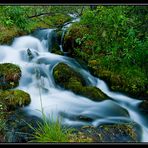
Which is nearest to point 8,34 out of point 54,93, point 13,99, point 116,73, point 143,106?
point 54,93

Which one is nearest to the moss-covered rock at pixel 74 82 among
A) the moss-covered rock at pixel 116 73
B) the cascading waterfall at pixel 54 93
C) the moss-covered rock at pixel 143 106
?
the cascading waterfall at pixel 54 93

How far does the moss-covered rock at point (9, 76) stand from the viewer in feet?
21.6

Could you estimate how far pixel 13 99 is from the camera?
5.78m

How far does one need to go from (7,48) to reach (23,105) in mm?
3260

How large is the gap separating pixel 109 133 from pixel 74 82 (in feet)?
6.76

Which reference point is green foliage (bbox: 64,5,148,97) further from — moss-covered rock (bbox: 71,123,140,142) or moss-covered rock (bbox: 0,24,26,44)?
moss-covered rock (bbox: 0,24,26,44)

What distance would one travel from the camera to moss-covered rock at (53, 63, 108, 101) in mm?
6645

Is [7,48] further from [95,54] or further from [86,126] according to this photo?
[86,126]

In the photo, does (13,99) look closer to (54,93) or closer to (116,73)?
(54,93)

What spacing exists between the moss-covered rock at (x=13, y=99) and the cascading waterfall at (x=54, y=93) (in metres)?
0.13

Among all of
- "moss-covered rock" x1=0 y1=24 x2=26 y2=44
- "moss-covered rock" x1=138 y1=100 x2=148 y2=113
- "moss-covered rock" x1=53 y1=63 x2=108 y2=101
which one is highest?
"moss-covered rock" x1=0 y1=24 x2=26 y2=44

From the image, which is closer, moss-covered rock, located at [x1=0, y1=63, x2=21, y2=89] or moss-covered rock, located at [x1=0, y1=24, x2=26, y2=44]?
moss-covered rock, located at [x1=0, y1=63, x2=21, y2=89]

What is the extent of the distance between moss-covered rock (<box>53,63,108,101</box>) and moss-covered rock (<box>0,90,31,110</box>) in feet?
3.66

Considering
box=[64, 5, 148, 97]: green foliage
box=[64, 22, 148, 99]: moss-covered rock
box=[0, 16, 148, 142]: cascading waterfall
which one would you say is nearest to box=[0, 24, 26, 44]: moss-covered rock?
box=[0, 16, 148, 142]: cascading waterfall
